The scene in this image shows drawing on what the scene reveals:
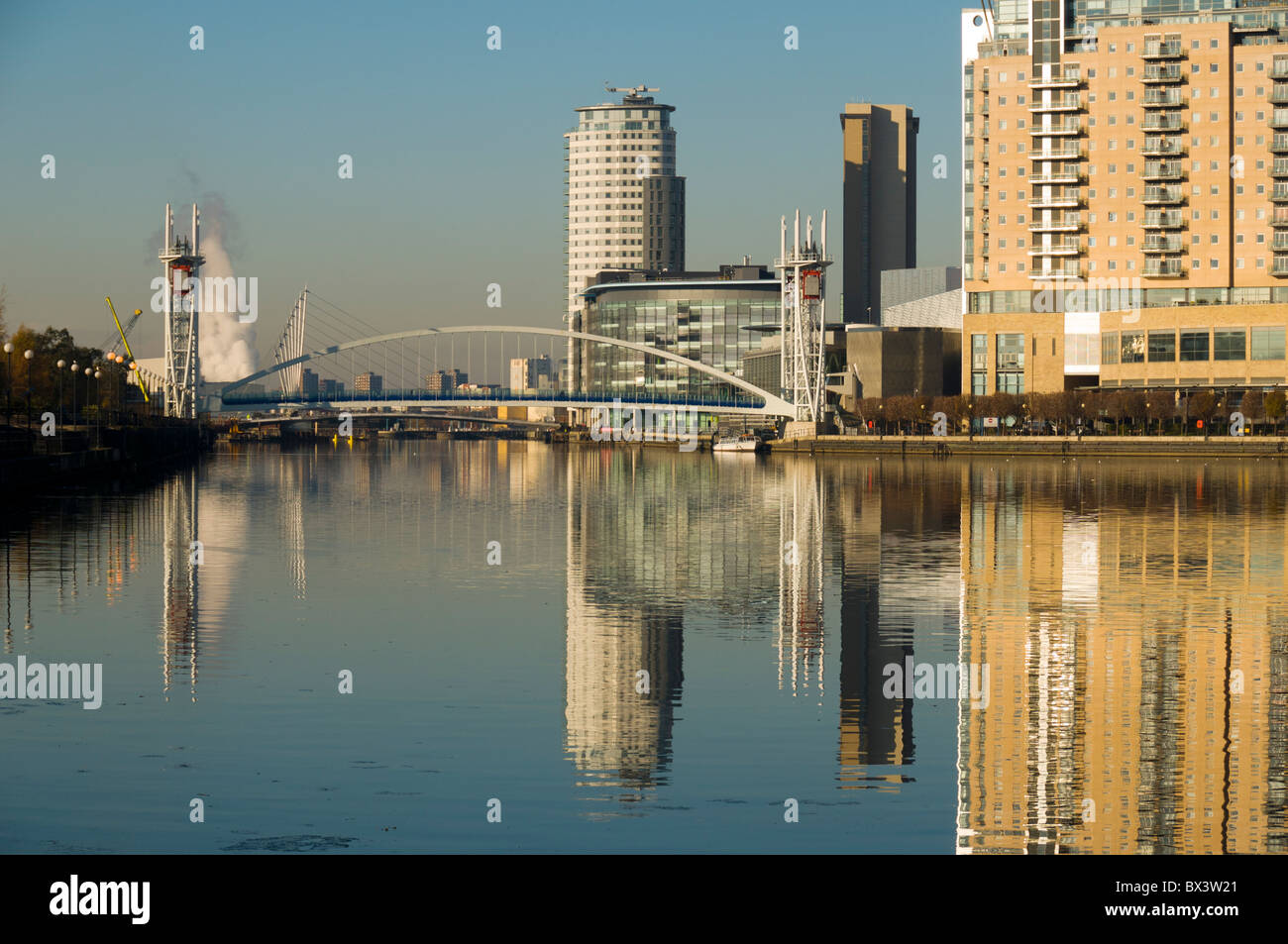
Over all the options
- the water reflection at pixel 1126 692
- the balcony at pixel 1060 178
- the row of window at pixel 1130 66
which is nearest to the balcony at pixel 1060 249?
the balcony at pixel 1060 178

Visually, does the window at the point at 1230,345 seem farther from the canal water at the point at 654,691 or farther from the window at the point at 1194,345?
the canal water at the point at 654,691

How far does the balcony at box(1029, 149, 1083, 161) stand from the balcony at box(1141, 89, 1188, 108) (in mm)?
7043

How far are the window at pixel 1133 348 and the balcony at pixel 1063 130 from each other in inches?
735

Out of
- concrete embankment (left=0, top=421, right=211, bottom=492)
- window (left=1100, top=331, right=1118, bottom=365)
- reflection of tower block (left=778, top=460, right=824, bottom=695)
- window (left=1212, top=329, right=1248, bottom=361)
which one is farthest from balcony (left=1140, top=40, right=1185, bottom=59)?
concrete embankment (left=0, top=421, right=211, bottom=492)

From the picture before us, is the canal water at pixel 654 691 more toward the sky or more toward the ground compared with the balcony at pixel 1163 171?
more toward the ground

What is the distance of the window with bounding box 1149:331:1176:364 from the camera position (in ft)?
442

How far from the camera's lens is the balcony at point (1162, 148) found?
449 feet

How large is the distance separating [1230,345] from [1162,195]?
15.3m

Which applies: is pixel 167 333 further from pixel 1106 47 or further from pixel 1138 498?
pixel 1138 498

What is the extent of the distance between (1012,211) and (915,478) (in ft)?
199

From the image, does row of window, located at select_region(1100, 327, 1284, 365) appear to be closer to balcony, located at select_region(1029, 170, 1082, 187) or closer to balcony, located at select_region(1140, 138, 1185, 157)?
balcony, located at select_region(1029, 170, 1082, 187)

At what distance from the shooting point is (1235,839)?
548 inches
